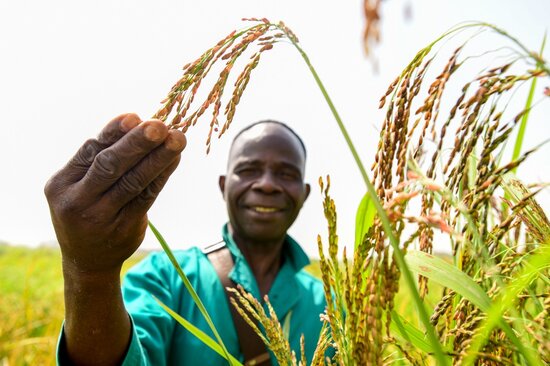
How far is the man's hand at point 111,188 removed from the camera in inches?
44.3

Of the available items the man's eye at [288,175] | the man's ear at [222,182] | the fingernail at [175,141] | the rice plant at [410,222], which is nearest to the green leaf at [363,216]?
the rice plant at [410,222]

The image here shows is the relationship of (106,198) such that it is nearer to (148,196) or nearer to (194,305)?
(148,196)

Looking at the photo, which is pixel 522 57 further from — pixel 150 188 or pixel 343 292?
pixel 150 188

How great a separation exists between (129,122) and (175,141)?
122 millimetres

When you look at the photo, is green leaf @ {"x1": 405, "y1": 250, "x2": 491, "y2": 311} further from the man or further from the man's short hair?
the man's short hair

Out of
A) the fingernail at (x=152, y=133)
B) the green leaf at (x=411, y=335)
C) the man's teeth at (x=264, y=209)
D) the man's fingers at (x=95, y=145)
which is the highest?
the man's teeth at (x=264, y=209)

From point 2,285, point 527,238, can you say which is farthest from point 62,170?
point 2,285

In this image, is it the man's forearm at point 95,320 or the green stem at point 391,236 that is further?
the man's forearm at point 95,320

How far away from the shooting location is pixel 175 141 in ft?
3.66

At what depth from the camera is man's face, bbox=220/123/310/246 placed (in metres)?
3.32

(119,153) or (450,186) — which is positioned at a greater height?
(119,153)

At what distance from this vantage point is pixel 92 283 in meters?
1.39

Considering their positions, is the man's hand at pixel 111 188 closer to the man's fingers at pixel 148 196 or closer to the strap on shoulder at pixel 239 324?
the man's fingers at pixel 148 196

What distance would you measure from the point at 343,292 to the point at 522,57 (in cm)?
43
